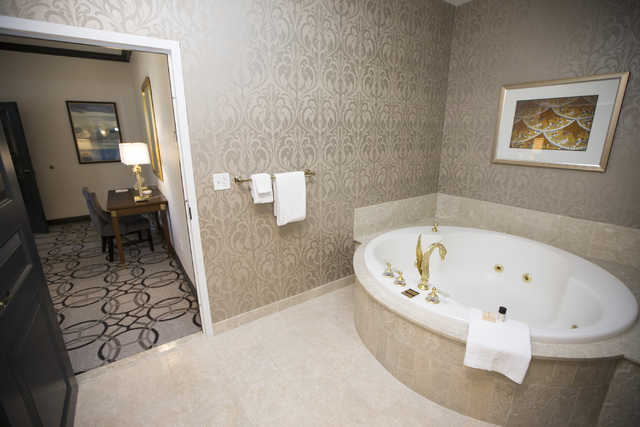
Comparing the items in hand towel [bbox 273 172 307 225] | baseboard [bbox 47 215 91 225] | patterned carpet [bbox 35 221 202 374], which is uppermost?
hand towel [bbox 273 172 307 225]

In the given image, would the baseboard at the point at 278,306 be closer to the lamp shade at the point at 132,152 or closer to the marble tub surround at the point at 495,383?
the marble tub surround at the point at 495,383

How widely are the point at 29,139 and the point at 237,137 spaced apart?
429 centimetres

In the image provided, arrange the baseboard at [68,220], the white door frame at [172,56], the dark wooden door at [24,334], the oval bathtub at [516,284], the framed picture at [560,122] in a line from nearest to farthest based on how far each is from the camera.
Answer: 1. the dark wooden door at [24,334]
2. the white door frame at [172,56]
3. the oval bathtub at [516,284]
4. the framed picture at [560,122]
5. the baseboard at [68,220]

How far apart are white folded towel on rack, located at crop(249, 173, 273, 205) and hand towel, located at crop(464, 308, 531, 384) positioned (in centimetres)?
138

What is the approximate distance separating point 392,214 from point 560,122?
1448 mm

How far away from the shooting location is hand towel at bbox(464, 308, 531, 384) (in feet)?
4.10

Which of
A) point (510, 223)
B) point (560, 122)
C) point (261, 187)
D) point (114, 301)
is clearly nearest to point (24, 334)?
point (261, 187)

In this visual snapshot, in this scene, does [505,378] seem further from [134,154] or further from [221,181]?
[134,154]

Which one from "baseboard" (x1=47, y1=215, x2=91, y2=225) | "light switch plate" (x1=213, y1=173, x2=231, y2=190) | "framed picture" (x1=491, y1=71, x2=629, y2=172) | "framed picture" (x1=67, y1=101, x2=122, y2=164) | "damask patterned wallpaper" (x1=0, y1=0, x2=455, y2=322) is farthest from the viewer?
"baseboard" (x1=47, y1=215, x2=91, y2=225)

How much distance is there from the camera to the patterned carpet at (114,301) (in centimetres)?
201

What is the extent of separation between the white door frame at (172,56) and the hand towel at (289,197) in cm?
52

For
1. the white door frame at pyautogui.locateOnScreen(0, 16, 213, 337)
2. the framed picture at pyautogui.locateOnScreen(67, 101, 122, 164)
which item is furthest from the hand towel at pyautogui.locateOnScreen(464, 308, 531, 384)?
the framed picture at pyautogui.locateOnScreen(67, 101, 122, 164)

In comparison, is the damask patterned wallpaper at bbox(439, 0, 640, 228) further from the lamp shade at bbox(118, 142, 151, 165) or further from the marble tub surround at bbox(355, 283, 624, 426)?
the lamp shade at bbox(118, 142, 151, 165)

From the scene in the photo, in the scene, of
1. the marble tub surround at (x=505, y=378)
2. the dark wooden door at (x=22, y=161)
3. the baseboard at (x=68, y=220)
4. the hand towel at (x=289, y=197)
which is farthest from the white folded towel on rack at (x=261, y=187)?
the baseboard at (x=68, y=220)
